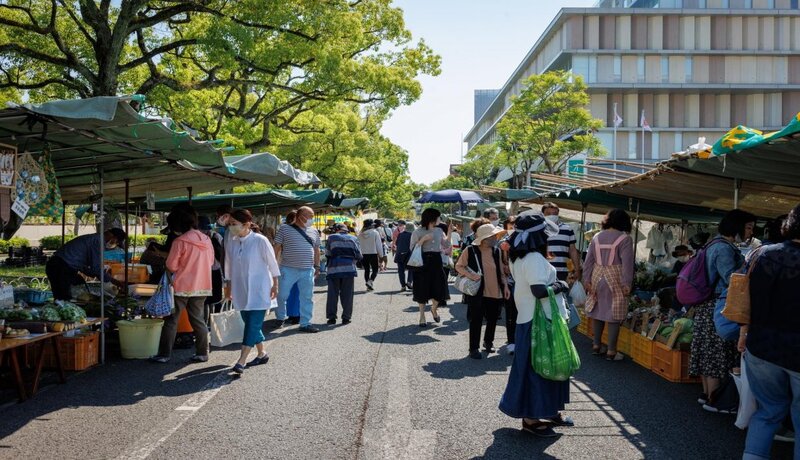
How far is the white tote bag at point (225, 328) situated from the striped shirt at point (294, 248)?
1908 millimetres

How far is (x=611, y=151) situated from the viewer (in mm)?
54344

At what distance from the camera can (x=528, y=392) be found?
17.2 feet

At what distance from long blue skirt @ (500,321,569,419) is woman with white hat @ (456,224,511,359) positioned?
10.1 ft

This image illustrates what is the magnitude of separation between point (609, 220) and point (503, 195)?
6.45m

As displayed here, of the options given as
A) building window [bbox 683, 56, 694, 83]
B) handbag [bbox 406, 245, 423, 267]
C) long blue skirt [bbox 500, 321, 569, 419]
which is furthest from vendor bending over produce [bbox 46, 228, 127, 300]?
building window [bbox 683, 56, 694, 83]

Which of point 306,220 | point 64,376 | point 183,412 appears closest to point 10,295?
point 64,376

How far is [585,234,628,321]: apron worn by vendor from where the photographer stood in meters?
8.29

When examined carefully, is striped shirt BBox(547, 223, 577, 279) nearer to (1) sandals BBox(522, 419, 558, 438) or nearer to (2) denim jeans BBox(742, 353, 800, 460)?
(1) sandals BBox(522, 419, 558, 438)

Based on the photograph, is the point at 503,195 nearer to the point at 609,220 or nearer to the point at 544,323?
the point at 609,220

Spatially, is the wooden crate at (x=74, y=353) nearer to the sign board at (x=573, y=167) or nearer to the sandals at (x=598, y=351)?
the sign board at (x=573, y=167)

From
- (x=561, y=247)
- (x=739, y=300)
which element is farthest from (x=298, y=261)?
(x=739, y=300)

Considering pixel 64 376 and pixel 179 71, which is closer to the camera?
pixel 64 376

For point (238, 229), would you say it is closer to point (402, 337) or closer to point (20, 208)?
point (20, 208)

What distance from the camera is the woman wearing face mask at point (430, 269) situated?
1088 cm
